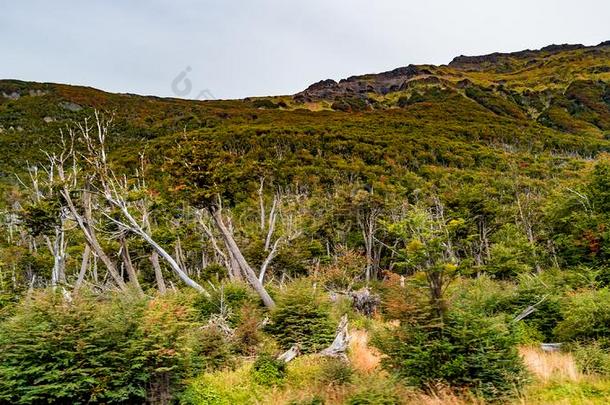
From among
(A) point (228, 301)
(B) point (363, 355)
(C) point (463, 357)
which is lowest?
(A) point (228, 301)

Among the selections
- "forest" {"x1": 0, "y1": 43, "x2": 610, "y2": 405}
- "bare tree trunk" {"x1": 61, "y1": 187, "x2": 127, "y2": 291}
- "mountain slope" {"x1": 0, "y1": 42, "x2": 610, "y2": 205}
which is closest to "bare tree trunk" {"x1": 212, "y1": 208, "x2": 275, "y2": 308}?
"forest" {"x1": 0, "y1": 43, "x2": 610, "y2": 405}

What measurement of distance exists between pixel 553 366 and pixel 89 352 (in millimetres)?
9575

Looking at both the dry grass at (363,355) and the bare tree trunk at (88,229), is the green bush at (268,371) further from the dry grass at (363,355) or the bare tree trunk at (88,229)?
the bare tree trunk at (88,229)

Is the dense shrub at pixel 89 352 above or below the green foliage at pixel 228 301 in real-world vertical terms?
above

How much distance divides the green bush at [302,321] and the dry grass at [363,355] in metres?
0.83

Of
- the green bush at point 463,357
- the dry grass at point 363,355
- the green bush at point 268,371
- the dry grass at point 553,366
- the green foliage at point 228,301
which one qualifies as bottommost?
the green foliage at point 228,301

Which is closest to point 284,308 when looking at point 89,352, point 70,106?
point 89,352

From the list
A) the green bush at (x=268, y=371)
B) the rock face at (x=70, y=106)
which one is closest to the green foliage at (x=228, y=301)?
the green bush at (x=268, y=371)

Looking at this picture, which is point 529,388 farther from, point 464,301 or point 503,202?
point 503,202

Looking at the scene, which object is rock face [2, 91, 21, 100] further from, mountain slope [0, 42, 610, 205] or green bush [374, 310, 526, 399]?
green bush [374, 310, 526, 399]

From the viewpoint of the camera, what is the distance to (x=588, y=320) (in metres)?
11.8

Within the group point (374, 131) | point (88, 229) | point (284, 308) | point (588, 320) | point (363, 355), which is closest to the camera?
point (588, 320)

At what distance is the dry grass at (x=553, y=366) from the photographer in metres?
8.95

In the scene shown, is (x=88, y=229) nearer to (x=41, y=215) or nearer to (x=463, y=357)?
(x=41, y=215)
